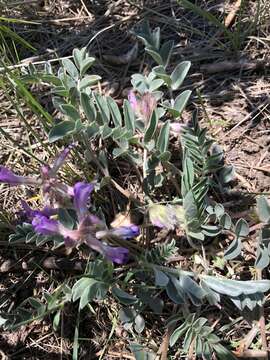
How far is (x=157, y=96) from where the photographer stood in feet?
6.61

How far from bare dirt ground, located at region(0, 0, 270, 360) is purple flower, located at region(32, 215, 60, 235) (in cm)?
37

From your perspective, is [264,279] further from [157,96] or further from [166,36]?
[166,36]

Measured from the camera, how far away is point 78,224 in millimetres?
1734

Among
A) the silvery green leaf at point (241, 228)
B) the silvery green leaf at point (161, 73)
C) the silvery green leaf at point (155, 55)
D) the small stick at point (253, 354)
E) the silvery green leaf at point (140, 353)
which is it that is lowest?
the silvery green leaf at point (140, 353)

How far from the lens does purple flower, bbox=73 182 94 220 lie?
65.0 inches

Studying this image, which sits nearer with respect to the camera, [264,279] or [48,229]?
[48,229]

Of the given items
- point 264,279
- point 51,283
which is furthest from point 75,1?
point 264,279

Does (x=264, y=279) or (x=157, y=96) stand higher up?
(x=157, y=96)

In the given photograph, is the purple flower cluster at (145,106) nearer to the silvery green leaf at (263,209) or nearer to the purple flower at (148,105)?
the purple flower at (148,105)

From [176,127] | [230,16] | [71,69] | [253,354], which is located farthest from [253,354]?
[230,16]

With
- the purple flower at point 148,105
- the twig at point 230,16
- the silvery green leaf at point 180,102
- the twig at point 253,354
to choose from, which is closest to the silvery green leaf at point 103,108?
→ the purple flower at point 148,105

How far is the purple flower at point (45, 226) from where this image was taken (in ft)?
5.43

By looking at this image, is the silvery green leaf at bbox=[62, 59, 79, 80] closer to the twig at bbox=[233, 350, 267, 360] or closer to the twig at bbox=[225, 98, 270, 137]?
the twig at bbox=[225, 98, 270, 137]

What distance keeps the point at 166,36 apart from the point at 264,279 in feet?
3.53
